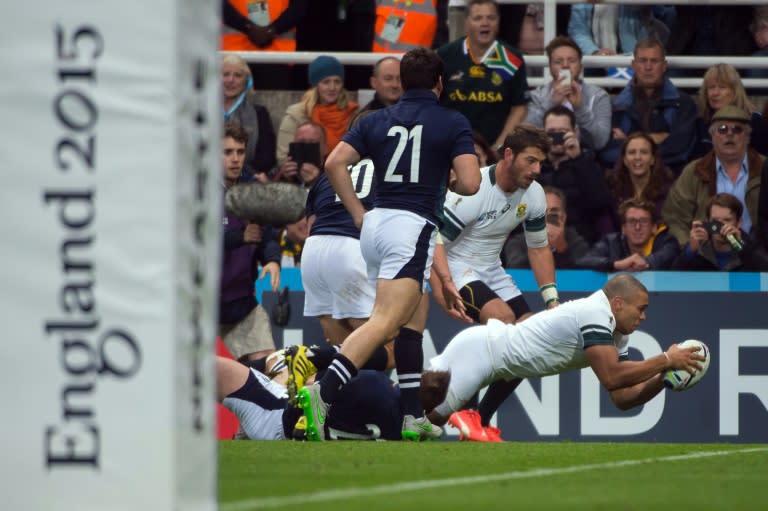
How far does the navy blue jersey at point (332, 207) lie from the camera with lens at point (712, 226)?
282cm

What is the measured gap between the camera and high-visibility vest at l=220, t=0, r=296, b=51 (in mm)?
13992

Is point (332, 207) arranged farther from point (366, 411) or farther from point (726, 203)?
point (726, 203)

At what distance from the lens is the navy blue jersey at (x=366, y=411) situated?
32.3ft

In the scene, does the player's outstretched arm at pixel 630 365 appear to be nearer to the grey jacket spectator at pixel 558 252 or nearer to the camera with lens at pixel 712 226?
the camera with lens at pixel 712 226

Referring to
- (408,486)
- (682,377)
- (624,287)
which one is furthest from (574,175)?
(408,486)

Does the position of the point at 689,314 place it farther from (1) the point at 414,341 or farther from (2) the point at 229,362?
(2) the point at 229,362

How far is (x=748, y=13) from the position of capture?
14.7m

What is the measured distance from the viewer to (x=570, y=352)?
33.5 ft

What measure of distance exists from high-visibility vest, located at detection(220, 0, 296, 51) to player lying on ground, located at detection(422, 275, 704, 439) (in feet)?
14.9

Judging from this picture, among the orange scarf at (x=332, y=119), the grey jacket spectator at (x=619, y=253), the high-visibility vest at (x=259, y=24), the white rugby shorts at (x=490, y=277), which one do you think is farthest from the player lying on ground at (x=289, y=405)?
the high-visibility vest at (x=259, y=24)

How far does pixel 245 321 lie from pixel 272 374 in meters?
0.97

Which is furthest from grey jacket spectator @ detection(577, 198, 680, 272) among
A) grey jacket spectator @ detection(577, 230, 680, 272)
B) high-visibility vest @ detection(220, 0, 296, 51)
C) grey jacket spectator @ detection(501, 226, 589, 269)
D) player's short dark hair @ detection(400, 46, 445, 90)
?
high-visibility vest @ detection(220, 0, 296, 51)

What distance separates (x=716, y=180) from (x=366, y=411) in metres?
4.13

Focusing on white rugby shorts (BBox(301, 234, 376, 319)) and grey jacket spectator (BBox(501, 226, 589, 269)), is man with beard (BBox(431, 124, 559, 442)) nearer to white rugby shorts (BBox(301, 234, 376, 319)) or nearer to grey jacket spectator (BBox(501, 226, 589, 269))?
white rugby shorts (BBox(301, 234, 376, 319))
